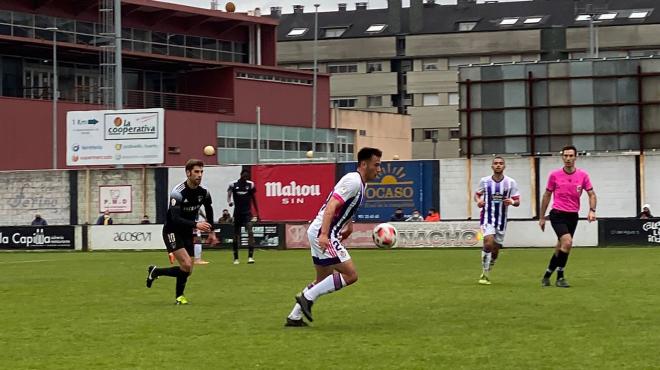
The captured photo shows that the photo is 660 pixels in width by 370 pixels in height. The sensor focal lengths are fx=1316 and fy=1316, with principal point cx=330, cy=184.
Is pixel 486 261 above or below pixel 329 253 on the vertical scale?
below

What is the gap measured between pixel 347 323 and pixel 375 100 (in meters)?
106

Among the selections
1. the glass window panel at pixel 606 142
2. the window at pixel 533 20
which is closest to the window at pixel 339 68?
the window at pixel 533 20

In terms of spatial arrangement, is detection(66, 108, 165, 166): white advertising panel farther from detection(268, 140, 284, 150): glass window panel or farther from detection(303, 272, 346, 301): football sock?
detection(303, 272, 346, 301): football sock

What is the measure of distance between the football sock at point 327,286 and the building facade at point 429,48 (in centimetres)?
9993

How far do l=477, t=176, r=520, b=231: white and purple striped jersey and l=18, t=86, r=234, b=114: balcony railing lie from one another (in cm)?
5796

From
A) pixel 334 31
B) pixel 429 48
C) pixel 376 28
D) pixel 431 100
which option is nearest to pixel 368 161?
pixel 429 48

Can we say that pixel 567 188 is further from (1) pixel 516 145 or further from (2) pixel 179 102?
(2) pixel 179 102

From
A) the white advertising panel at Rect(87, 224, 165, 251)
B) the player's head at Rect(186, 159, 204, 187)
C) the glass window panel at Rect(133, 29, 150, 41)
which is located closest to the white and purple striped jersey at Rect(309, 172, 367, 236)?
the player's head at Rect(186, 159, 204, 187)

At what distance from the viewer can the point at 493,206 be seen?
22438 mm

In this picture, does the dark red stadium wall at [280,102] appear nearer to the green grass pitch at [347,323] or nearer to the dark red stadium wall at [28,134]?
the dark red stadium wall at [28,134]

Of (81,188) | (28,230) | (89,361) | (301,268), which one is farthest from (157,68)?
(89,361)

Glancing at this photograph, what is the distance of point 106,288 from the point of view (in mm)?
22344

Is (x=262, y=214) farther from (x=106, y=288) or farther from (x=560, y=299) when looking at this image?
(x=560, y=299)

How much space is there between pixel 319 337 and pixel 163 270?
5.51 metres
